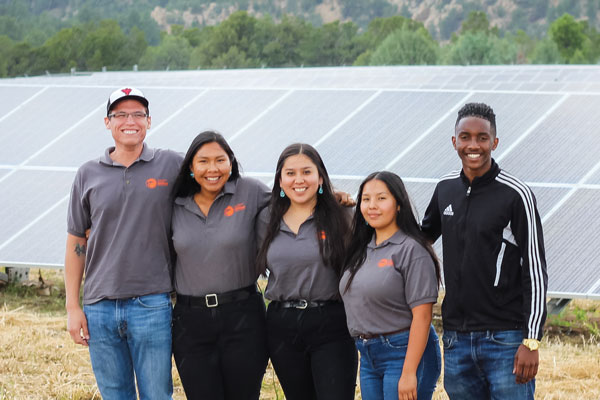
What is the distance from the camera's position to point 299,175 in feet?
17.0

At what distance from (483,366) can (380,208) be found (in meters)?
1.03

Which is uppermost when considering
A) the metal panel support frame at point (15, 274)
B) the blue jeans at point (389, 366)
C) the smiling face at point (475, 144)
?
the smiling face at point (475, 144)

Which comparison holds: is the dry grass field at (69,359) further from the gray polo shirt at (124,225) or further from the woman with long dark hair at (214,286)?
the gray polo shirt at (124,225)

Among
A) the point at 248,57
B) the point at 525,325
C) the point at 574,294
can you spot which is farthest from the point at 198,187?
the point at 248,57

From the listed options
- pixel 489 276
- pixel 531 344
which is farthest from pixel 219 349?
pixel 531 344

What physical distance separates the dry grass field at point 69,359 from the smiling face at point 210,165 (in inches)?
86.5

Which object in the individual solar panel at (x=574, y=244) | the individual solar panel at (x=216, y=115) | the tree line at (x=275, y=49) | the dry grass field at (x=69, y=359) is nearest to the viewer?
the dry grass field at (x=69, y=359)

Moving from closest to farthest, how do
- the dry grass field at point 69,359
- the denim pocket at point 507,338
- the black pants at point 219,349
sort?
the denim pocket at point 507,338 < the black pants at point 219,349 < the dry grass field at point 69,359

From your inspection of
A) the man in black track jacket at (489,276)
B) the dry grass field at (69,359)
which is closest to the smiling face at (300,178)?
the man in black track jacket at (489,276)

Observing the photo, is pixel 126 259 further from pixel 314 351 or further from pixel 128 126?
pixel 314 351

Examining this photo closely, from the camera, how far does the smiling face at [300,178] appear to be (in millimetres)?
5180

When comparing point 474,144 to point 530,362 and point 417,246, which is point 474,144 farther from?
point 530,362

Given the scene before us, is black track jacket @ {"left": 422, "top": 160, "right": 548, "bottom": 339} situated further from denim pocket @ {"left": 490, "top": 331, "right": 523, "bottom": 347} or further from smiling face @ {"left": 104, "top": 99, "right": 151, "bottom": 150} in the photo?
smiling face @ {"left": 104, "top": 99, "right": 151, "bottom": 150}

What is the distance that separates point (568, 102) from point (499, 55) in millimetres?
62661
